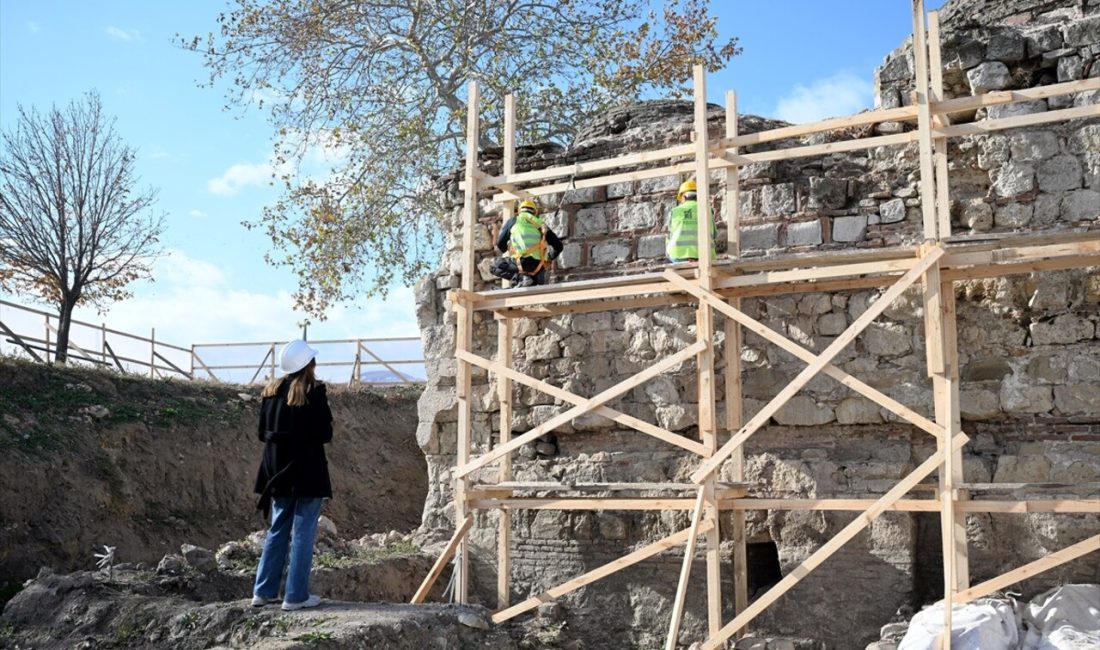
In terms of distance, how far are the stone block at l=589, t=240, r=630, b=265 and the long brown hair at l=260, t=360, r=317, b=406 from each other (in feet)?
9.56

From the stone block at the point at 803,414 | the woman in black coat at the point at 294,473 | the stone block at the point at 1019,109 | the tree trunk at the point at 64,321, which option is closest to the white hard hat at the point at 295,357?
the woman in black coat at the point at 294,473

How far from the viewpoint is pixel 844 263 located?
762 cm

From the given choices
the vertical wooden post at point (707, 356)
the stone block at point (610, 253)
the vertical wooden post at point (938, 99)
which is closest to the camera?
the vertical wooden post at point (938, 99)

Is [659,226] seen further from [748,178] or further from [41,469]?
[41,469]

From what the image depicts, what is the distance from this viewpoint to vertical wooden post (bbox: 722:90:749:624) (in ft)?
25.1

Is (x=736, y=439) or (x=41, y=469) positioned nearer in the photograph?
(x=736, y=439)

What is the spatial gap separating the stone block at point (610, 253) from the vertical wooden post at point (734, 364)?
3.36 ft

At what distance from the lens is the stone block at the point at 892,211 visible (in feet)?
25.8

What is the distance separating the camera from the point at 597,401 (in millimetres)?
7414

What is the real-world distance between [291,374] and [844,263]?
149 inches

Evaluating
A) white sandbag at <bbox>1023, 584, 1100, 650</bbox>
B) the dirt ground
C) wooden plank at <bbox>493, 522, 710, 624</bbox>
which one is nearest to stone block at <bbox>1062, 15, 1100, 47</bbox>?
white sandbag at <bbox>1023, 584, 1100, 650</bbox>

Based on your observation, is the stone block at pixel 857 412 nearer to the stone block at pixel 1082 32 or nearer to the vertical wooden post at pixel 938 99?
the vertical wooden post at pixel 938 99

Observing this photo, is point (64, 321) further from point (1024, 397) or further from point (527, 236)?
point (1024, 397)

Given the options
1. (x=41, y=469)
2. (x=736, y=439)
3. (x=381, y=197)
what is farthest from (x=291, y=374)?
Answer: (x=381, y=197)
